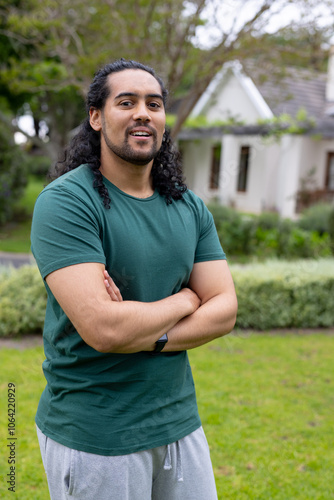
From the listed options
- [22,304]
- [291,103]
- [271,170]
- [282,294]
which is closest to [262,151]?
[271,170]

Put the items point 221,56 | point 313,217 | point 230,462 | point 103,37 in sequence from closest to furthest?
point 230,462 < point 221,56 < point 103,37 < point 313,217

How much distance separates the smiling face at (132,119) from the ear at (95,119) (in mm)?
19

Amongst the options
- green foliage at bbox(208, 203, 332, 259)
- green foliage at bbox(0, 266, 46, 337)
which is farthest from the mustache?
green foliage at bbox(208, 203, 332, 259)

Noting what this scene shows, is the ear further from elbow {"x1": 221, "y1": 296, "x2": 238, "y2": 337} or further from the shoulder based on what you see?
elbow {"x1": 221, "y1": 296, "x2": 238, "y2": 337}

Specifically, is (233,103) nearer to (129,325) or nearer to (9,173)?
(9,173)

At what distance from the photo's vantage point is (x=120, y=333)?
1.54 metres

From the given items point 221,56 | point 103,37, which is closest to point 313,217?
point 221,56

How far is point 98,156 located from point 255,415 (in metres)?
3.11

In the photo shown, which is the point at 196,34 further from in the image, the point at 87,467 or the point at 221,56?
the point at 87,467

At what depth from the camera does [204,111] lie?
19000 mm

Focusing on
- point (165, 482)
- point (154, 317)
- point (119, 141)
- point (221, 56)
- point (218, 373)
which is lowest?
point (218, 373)

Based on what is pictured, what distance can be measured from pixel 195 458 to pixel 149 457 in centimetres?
20

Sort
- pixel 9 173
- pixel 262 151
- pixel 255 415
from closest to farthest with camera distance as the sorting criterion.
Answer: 1. pixel 255 415
2. pixel 9 173
3. pixel 262 151

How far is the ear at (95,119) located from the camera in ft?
5.98
